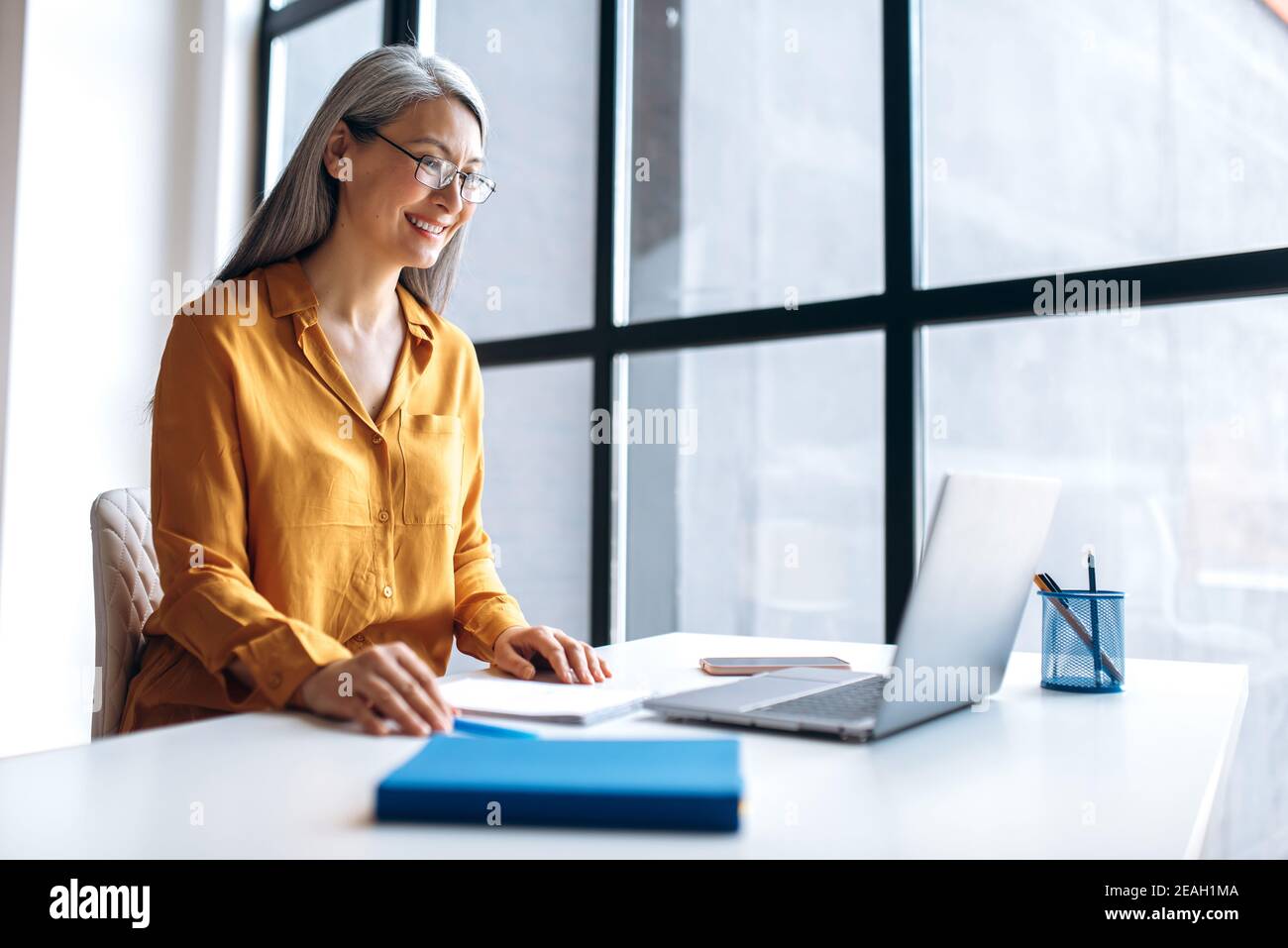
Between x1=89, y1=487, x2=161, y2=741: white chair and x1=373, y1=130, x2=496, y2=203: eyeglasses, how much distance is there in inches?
26.4

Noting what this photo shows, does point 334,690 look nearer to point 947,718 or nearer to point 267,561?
point 267,561

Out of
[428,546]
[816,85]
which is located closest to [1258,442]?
[816,85]

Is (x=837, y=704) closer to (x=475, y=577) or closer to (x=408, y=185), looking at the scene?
(x=475, y=577)

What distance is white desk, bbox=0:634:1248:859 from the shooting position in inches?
24.5

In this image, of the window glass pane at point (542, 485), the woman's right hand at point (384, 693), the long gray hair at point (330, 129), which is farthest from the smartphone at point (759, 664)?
the window glass pane at point (542, 485)

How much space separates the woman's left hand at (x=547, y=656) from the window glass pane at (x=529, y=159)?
164 cm

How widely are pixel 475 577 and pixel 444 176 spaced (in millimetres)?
614

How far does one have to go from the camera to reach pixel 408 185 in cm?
149

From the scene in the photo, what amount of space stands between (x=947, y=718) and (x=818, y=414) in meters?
1.48

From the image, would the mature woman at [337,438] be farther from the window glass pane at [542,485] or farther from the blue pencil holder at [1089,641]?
the window glass pane at [542,485]

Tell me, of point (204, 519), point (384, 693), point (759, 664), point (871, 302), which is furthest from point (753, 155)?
point (384, 693)

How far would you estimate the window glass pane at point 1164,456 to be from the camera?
69.7 inches
